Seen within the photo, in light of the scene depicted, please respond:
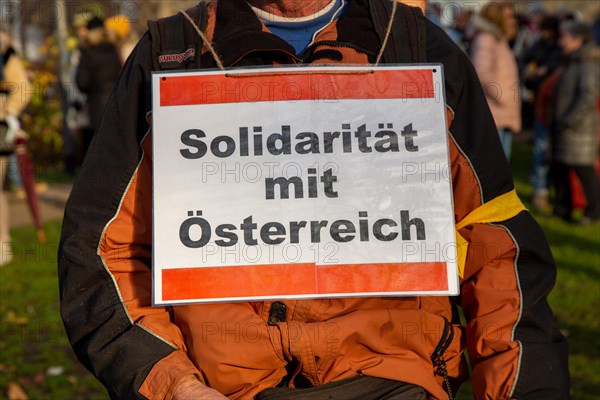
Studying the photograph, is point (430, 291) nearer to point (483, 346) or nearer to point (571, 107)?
point (483, 346)

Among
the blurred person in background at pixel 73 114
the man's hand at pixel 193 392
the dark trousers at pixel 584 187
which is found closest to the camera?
the man's hand at pixel 193 392

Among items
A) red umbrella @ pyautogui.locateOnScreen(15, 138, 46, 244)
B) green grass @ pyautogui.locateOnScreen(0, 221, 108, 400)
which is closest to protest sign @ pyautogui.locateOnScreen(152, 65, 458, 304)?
green grass @ pyautogui.locateOnScreen(0, 221, 108, 400)

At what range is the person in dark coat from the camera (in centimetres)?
1250

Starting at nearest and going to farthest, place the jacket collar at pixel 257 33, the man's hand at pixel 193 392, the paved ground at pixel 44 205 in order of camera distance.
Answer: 1. the man's hand at pixel 193 392
2. the jacket collar at pixel 257 33
3. the paved ground at pixel 44 205

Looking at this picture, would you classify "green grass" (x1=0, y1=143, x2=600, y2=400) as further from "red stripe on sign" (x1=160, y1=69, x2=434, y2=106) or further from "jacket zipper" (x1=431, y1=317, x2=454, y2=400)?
"red stripe on sign" (x1=160, y1=69, x2=434, y2=106)

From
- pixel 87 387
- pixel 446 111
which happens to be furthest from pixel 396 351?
pixel 87 387

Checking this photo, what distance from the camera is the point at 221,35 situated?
8.89 feet

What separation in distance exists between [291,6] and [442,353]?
1.03 m

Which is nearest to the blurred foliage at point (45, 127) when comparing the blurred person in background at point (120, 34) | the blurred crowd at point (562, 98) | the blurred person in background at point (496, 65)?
the blurred person in background at point (120, 34)

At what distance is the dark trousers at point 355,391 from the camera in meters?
2.47

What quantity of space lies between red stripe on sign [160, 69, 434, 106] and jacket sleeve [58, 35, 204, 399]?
0.12 m

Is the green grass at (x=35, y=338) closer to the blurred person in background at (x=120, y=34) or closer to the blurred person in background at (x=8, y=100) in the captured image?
the blurred person in background at (x=8, y=100)

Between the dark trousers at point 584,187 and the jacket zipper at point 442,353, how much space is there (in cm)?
827

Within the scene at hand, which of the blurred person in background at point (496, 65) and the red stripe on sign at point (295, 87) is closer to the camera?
the red stripe on sign at point (295, 87)
